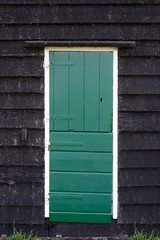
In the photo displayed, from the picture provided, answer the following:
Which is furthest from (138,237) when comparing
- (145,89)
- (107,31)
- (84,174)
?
(107,31)

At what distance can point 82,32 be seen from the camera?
3.12 m

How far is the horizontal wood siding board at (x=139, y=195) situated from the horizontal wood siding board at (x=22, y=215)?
920 mm

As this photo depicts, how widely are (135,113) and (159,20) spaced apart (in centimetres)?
103

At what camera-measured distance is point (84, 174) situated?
125 inches

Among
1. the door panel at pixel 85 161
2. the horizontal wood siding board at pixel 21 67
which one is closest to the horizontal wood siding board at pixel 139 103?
the door panel at pixel 85 161

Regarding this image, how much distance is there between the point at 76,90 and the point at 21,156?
957mm

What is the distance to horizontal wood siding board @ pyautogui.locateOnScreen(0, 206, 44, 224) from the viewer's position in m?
3.22

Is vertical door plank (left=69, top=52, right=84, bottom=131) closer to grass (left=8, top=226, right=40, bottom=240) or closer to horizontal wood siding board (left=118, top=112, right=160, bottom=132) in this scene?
horizontal wood siding board (left=118, top=112, right=160, bottom=132)

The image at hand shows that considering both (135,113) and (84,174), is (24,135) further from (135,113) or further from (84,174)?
(135,113)

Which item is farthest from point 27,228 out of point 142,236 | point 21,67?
point 21,67

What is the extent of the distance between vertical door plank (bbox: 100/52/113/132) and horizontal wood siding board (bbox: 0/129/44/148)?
2.29 feet

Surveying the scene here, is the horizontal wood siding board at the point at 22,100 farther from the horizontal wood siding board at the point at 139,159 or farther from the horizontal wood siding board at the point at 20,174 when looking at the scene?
the horizontal wood siding board at the point at 139,159

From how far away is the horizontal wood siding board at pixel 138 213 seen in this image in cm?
320

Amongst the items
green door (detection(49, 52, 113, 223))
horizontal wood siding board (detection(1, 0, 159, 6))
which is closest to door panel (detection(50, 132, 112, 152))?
green door (detection(49, 52, 113, 223))
